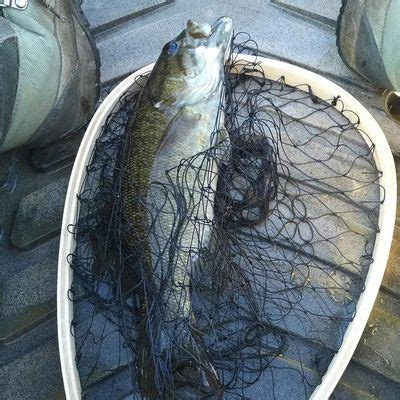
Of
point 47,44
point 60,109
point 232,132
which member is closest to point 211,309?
point 232,132

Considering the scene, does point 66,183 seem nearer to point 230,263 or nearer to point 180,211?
point 180,211

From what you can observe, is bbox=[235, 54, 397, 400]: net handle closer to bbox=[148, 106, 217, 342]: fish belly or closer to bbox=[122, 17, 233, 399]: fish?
bbox=[122, 17, 233, 399]: fish

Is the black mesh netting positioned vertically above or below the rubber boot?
below

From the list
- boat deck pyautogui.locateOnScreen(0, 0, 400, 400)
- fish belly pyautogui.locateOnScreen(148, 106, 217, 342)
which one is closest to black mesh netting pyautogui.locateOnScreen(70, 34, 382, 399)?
fish belly pyautogui.locateOnScreen(148, 106, 217, 342)

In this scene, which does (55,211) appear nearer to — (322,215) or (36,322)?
(36,322)

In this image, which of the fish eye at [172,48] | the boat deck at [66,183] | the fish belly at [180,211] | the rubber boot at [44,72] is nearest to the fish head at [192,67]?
the fish eye at [172,48]

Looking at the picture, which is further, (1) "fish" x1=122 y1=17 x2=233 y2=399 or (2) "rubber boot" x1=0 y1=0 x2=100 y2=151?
(2) "rubber boot" x1=0 y1=0 x2=100 y2=151

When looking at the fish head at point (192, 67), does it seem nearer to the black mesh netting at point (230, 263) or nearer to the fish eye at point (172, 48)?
the fish eye at point (172, 48)
